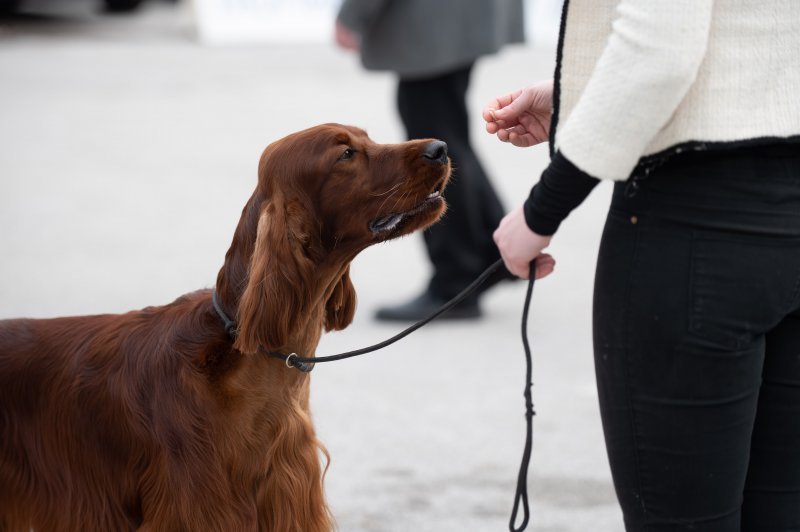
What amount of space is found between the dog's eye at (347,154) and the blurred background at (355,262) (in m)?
1.34

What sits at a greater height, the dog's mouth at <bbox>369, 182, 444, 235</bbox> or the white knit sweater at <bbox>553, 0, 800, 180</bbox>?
the white knit sweater at <bbox>553, 0, 800, 180</bbox>

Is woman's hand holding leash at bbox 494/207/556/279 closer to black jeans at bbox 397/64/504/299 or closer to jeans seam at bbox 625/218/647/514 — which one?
jeans seam at bbox 625/218/647/514

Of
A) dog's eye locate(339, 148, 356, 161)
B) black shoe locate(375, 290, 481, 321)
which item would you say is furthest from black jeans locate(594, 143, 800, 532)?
black shoe locate(375, 290, 481, 321)

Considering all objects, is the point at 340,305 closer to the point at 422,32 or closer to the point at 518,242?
the point at 518,242

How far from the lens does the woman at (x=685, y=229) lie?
1672mm

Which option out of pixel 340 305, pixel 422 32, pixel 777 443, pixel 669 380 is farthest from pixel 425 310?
pixel 669 380

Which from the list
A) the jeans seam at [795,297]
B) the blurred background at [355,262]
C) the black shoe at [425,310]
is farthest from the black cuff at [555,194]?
the black shoe at [425,310]

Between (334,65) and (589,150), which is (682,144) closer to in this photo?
(589,150)

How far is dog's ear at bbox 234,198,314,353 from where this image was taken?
7.47ft

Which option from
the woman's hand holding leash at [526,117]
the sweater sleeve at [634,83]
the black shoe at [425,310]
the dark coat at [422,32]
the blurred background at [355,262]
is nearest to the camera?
the sweater sleeve at [634,83]

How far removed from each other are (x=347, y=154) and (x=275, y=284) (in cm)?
37

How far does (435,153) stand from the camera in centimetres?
249

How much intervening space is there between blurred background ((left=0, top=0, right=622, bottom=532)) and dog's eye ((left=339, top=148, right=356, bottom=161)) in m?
1.34

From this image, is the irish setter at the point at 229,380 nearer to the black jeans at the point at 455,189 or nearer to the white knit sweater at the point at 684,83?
the white knit sweater at the point at 684,83
